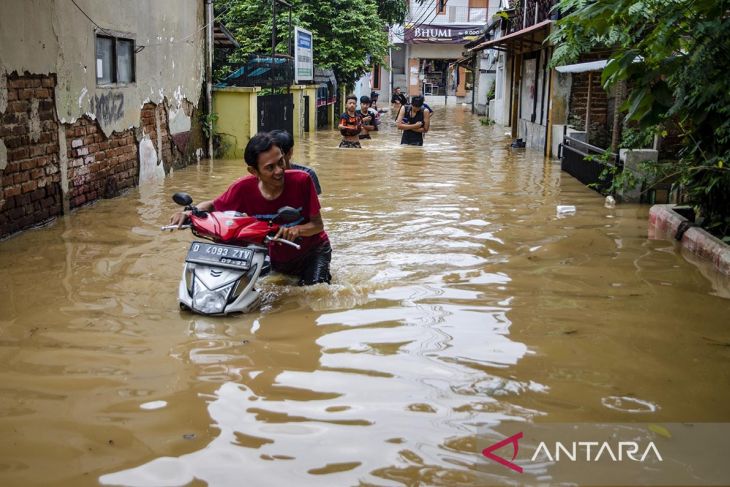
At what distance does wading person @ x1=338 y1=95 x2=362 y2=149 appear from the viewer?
738 inches

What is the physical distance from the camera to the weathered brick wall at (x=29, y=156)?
8.31 metres

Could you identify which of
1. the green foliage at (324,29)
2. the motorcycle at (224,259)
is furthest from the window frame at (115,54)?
the green foliage at (324,29)

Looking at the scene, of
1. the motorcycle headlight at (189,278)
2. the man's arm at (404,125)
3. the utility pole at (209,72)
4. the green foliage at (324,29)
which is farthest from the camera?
the green foliage at (324,29)

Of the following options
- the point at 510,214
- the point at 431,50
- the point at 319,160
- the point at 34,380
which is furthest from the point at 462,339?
the point at 431,50

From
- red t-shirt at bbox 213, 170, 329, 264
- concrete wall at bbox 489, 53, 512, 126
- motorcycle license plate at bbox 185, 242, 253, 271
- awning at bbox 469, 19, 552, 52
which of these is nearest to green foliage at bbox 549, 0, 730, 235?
red t-shirt at bbox 213, 170, 329, 264

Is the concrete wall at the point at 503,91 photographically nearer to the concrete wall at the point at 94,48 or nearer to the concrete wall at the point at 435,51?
the concrete wall at the point at 94,48

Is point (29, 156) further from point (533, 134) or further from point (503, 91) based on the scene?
point (503, 91)

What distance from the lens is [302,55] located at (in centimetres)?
2189

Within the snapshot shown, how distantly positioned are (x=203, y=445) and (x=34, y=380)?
1.32 m

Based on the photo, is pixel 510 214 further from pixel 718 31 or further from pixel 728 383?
pixel 728 383

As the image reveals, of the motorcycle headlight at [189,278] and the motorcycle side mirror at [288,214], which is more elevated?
the motorcycle side mirror at [288,214]

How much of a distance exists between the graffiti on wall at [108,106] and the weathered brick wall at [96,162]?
19cm

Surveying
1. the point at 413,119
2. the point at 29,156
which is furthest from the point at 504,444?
the point at 413,119

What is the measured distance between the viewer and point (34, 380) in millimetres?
4336
